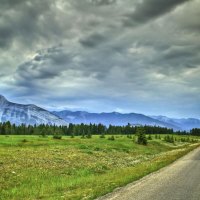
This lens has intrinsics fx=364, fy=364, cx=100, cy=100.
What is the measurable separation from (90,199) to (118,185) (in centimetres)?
540

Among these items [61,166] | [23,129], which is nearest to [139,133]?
[61,166]

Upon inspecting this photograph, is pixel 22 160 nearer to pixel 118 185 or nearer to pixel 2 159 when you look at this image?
pixel 2 159

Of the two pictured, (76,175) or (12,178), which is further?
(76,175)

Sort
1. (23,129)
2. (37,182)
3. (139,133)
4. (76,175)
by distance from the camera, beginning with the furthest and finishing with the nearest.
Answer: (23,129)
(139,133)
(76,175)
(37,182)

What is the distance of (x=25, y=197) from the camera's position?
20969 mm

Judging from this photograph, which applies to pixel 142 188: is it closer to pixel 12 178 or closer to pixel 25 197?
pixel 25 197

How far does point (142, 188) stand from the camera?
2197 cm

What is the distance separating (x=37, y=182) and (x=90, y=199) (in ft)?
33.2

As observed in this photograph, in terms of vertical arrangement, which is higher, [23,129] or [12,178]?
[23,129]

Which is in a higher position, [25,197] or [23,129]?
[23,129]

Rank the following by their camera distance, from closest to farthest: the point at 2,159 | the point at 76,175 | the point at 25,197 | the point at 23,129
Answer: the point at 25,197
the point at 76,175
the point at 2,159
the point at 23,129

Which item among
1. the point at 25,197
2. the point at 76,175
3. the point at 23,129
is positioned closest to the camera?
the point at 25,197

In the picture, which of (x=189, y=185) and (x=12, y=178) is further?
(x=12, y=178)

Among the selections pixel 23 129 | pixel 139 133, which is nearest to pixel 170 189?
pixel 139 133
